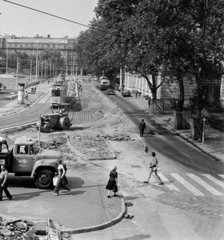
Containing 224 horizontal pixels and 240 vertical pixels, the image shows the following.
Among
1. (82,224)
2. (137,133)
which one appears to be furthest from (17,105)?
(82,224)

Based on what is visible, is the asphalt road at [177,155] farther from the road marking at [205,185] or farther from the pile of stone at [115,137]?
the pile of stone at [115,137]

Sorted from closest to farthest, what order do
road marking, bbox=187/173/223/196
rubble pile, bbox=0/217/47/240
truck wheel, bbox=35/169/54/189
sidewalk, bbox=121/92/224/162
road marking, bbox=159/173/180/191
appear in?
rubble pile, bbox=0/217/47/240 < truck wheel, bbox=35/169/54/189 < road marking, bbox=187/173/223/196 < road marking, bbox=159/173/180/191 < sidewalk, bbox=121/92/224/162

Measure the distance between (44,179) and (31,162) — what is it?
3.33 ft

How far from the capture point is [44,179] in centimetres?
1861

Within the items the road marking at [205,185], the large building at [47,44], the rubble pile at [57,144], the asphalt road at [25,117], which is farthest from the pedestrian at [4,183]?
the large building at [47,44]

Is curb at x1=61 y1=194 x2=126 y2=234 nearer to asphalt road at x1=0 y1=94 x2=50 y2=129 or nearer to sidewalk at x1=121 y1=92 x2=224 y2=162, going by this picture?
sidewalk at x1=121 y1=92 x2=224 y2=162

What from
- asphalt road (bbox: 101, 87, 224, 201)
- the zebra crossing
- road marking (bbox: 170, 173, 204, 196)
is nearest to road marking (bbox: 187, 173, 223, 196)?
the zebra crossing

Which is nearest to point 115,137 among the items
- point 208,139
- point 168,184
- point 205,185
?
point 208,139

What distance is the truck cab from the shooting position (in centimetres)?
1861

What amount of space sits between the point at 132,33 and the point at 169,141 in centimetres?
922

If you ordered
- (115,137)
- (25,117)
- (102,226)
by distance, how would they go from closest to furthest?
(102,226)
(115,137)
(25,117)

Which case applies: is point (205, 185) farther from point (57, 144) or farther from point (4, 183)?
point (57, 144)

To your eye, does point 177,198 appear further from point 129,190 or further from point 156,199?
point 129,190

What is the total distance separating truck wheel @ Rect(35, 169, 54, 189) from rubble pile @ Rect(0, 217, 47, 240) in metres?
4.66
